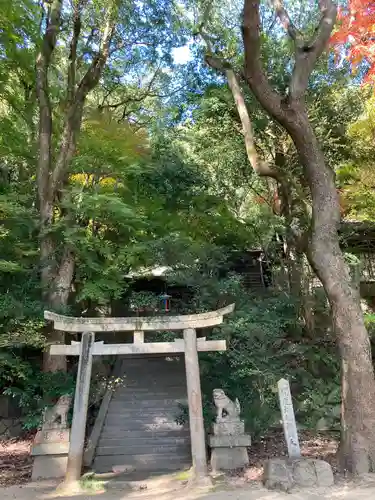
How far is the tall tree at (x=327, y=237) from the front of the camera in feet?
21.3

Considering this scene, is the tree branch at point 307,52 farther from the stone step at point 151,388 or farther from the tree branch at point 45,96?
the stone step at point 151,388

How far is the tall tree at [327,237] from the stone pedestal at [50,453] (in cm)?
496

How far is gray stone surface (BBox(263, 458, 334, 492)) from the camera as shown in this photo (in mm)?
6242

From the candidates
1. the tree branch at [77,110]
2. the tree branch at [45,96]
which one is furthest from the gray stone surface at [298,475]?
the tree branch at [45,96]

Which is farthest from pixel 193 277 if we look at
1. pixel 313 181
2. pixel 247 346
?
pixel 313 181

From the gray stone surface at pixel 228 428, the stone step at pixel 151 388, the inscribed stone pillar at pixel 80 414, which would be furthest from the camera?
the stone step at pixel 151 388

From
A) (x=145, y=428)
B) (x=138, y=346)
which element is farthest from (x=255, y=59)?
(x=145, y=428)

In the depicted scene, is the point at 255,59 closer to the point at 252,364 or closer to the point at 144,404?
the point at 252,364

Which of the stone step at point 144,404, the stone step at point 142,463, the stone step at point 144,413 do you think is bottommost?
the stone step at point 142,463

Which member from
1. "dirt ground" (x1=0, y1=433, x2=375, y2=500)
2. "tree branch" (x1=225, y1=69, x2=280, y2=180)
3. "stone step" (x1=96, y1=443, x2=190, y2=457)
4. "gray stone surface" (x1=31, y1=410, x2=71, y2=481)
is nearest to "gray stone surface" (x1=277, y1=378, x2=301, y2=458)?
"dirt ground" (x1=0, y1=433, x2=375, y2=500)

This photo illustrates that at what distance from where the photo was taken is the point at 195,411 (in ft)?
24.4

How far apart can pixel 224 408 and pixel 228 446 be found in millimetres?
687

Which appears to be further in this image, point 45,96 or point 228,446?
point 45,96

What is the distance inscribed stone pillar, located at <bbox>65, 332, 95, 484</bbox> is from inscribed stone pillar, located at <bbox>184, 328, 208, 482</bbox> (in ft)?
6.15
